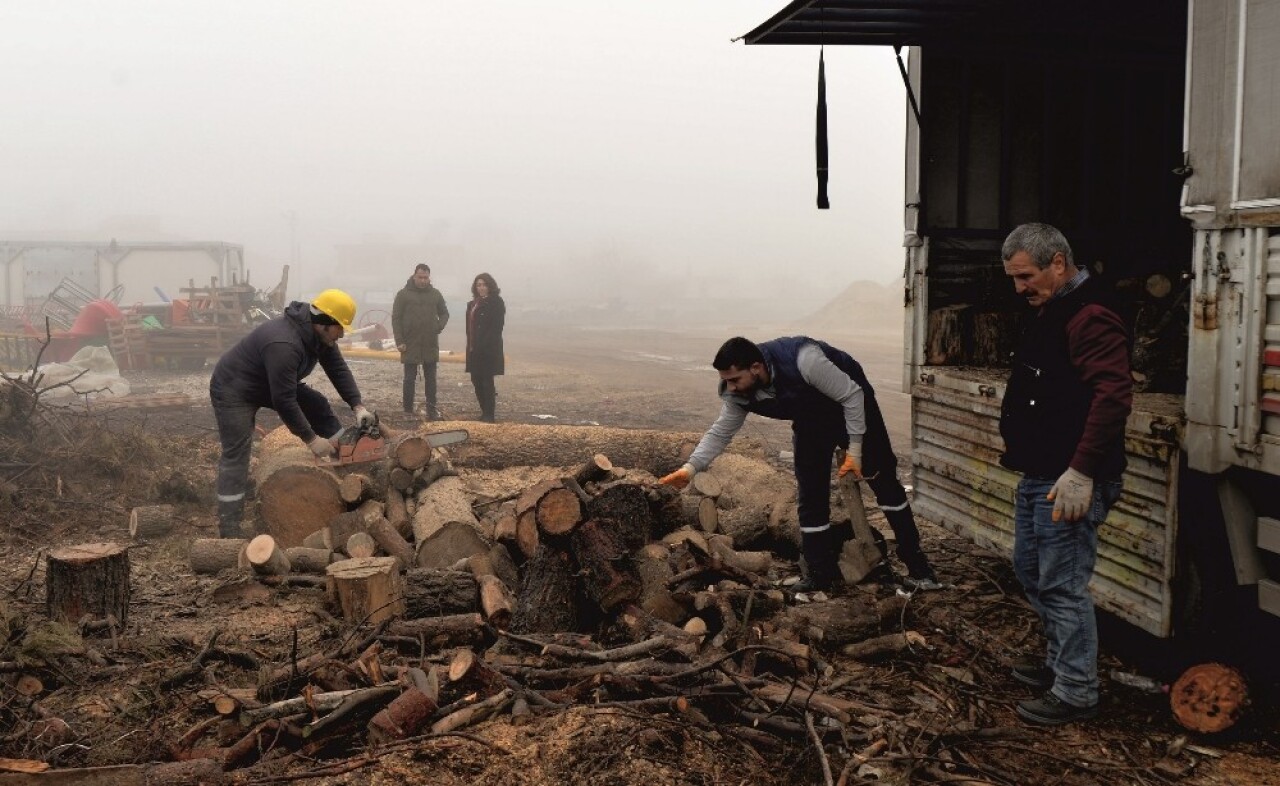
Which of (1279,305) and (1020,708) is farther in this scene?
(1020,708)

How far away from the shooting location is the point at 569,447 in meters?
8.67

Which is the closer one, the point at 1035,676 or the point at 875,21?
the point at 1035,676

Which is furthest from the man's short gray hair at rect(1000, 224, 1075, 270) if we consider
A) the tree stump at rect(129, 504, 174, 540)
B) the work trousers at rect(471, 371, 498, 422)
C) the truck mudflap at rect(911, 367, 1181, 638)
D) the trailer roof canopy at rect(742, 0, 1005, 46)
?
the work trousers at rect(471, 371, 498, 422)

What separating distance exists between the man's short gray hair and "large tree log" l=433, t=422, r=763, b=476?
459 centimetres

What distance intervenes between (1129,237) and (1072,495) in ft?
11.3

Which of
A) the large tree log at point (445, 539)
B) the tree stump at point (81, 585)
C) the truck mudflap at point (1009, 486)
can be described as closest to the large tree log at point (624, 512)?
the large tree log at point (445, 539)

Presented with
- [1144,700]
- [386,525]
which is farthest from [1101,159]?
[386,525]

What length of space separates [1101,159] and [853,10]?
1972 mm

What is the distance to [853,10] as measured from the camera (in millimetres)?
5734

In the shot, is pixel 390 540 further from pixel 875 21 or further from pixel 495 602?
pixel 875 21

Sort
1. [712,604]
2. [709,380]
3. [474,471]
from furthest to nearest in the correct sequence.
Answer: [709,380] → [474,471] → [712,604]

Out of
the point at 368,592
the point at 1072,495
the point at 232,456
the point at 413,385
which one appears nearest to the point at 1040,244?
the point at 1072,495

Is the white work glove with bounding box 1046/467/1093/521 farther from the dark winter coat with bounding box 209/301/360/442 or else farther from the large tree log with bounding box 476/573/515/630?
the dark winter coat with bounding box 209/301/360/442

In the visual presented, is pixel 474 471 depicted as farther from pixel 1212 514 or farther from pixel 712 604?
pixel 1212 514
